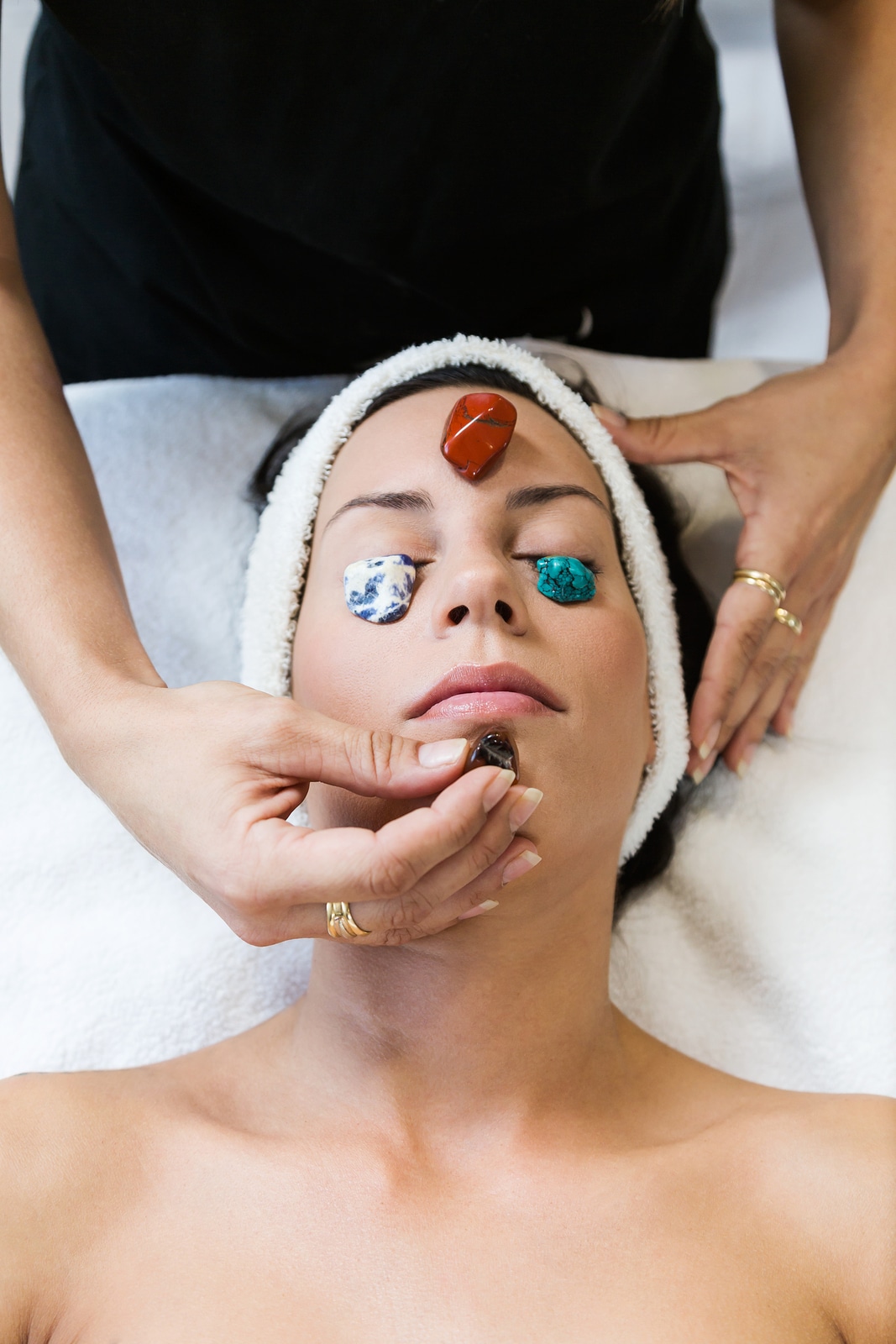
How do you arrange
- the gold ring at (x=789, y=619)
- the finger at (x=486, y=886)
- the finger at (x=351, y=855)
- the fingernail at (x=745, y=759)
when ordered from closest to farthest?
the finger at (x=351, y=855) < the finger at (x=486, y=886) < the gold ring at (x=789, y=619) < the fingernail at (x=745, y=759)

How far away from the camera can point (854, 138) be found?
138 centimetres

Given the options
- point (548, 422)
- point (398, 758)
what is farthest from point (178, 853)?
point (548, 422)

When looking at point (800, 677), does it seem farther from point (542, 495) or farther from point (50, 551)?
point (50, 551)

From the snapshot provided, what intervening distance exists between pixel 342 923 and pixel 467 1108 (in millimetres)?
374

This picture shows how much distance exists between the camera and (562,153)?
1.20 meters

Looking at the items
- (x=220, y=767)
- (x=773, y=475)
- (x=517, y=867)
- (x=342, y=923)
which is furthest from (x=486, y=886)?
(x=773, y=475)

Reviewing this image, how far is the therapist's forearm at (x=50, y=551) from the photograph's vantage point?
0.96 metres

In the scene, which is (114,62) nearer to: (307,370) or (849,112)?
(307,370)

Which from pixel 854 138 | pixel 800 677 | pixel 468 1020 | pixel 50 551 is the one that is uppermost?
pixel 854 138

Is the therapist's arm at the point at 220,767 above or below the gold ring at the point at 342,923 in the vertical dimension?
above

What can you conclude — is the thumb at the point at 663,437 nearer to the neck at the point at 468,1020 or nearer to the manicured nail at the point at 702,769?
the manicured nail at the point at 702,769

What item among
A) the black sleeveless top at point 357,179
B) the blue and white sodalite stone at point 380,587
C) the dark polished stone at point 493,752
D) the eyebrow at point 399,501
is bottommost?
the dark polished stone at point 493,752

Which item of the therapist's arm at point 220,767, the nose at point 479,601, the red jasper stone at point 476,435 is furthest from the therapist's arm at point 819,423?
the therapist's arm at point 220,767

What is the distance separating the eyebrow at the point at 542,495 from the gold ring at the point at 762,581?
0.22m
